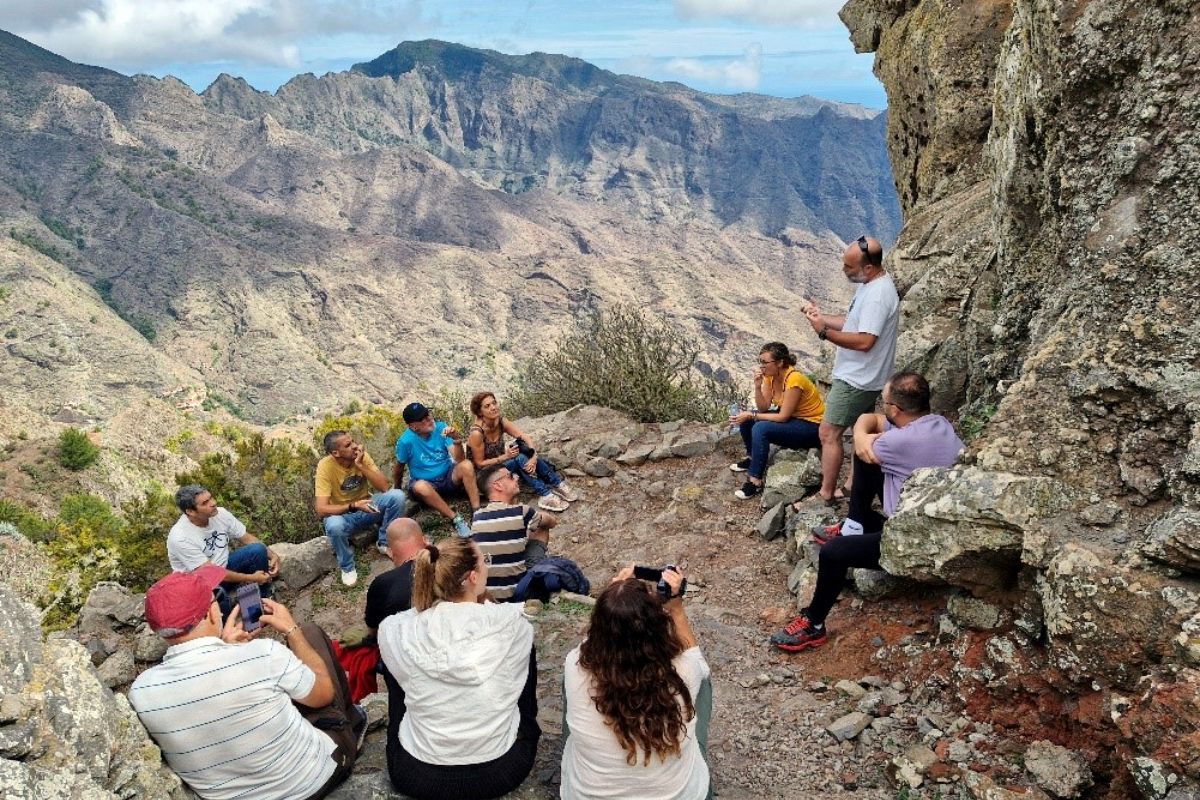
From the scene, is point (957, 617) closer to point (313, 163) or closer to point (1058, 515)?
point (1058, 515)

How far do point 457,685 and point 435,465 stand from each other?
4.62 meters

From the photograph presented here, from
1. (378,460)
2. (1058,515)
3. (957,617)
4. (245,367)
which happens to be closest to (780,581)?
(957,617)

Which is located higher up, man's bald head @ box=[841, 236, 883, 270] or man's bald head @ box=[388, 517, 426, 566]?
man's bald head @ box=[841, 236, 883, 270]

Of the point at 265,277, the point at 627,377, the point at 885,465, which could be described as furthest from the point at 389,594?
the point at 265,277

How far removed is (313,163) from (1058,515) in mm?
175442

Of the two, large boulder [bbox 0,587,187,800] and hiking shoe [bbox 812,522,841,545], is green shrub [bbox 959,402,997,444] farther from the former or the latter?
large boulder [bbox 0,587,187,800]

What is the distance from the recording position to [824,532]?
5504 mm

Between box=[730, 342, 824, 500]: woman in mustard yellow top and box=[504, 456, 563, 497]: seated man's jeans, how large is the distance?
2061 millimetres

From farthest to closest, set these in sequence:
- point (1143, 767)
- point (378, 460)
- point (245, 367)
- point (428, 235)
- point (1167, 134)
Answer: point (428, 235)
point (245, 367)
point (378, 460)
point (1167, 134)
point (1143, 767)

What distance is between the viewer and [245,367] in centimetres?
7862

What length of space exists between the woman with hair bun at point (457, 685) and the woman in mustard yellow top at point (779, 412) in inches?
151

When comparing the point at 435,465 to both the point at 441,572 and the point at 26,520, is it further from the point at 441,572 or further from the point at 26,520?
the point at 26,520

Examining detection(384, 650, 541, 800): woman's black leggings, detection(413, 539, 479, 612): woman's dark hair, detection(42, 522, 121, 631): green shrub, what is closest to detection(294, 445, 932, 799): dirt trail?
detection(384, 650, 541, 800): woman's black leggings

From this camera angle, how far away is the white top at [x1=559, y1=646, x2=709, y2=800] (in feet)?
9.52
